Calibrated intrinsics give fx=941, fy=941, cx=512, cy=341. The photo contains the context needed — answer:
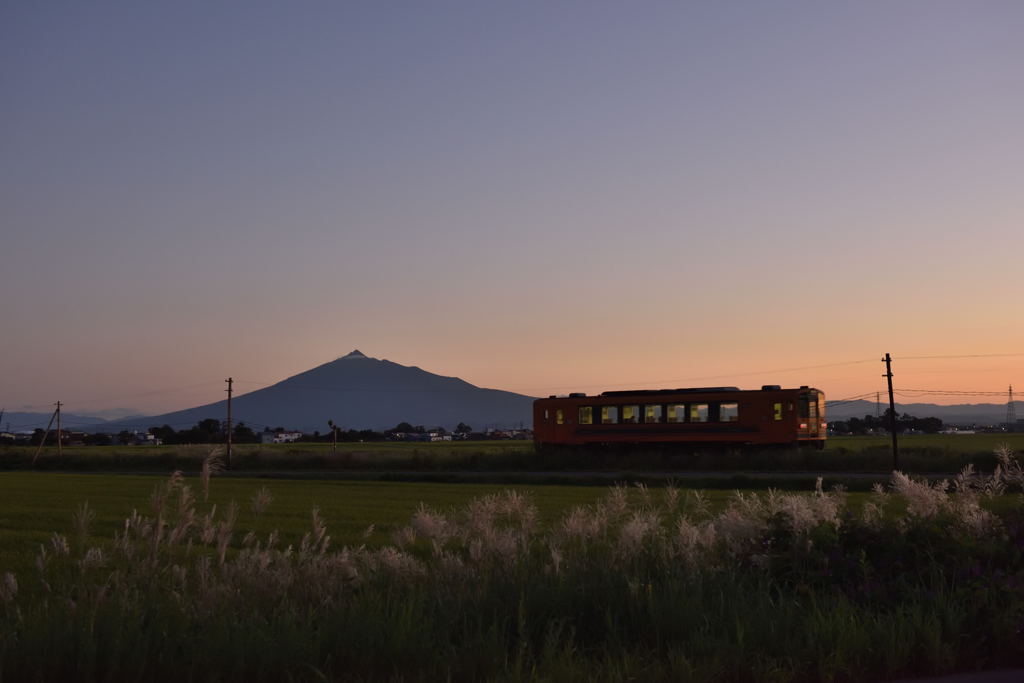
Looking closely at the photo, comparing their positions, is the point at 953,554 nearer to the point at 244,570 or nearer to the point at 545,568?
the point at 545,568

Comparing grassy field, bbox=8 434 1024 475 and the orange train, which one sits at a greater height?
the orange train

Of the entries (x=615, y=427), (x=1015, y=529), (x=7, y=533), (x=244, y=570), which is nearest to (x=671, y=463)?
(x=615, y=427)

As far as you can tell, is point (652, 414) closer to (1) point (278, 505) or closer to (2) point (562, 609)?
(1) point (278, 505)

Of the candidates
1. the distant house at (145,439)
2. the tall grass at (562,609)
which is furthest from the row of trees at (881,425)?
the tall grass at (562,609)

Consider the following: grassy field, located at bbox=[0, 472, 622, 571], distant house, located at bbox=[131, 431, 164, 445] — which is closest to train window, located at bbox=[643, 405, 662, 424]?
grassy field, located at bbox=[0, 472, 622, 571]

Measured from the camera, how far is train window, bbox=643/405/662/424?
4519 cm

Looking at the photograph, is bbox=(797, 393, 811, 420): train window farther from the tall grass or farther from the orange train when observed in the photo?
the tall grass

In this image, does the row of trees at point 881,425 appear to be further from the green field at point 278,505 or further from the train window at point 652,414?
the green field at point 278,505

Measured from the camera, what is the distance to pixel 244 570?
7965 mm

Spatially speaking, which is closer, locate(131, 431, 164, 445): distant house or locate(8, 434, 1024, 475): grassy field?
locate(8, 434, 1024, 475): grassy field

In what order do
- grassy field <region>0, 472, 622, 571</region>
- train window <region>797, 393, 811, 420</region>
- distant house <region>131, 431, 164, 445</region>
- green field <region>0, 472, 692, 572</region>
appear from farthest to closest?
distant house <region>131, 431, 164, 445</region> → train window <region>797, 393, 811, 420</region> → grassy field <region>0, 472, 622, 571</region> → green field <region>0, 472, 692, 572</region>

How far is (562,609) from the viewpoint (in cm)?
739

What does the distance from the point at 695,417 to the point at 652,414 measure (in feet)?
6.88

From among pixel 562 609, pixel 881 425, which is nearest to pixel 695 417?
pixel 562 609
